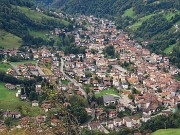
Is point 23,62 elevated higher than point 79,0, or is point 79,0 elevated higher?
point 79,0

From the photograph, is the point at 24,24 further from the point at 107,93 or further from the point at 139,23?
the point at 107,93

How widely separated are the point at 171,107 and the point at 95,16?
47415 mm

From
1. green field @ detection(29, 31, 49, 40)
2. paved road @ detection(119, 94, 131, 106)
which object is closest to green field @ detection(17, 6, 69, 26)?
green field @ detection(29, 31, 49, 40)

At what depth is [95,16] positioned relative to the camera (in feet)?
238

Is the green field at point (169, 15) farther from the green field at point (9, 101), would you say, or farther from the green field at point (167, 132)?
the green field at point (167, 132)

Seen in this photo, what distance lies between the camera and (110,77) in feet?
114

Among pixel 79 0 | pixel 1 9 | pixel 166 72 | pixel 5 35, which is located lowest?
pixel 166 72

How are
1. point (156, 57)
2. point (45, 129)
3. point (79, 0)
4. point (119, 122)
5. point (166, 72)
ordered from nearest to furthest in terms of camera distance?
point (45, 129) → point (119, 122) → point (166, 72) → point (156, 57) → point (79, 0)

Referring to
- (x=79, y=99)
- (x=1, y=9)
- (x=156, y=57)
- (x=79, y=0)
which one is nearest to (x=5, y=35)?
(x=1, y=9)

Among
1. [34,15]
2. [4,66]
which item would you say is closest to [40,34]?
[34,15]

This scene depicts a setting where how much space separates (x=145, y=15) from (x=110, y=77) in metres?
30.5

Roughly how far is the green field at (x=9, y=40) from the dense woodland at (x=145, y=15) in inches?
648

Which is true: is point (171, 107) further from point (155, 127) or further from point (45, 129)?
point (45, 129)

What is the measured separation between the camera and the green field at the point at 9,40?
140 ft
